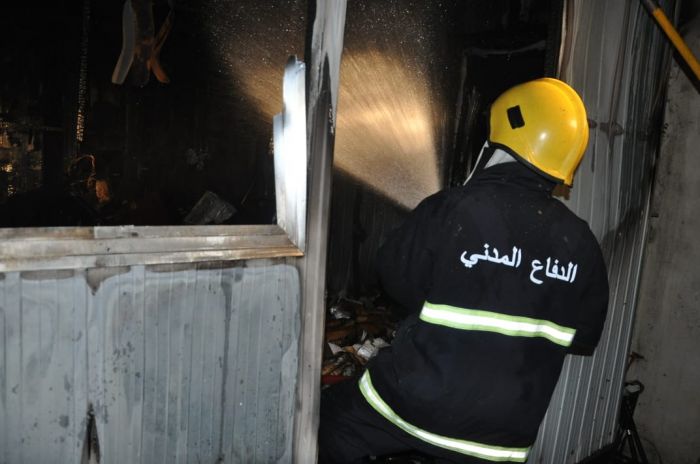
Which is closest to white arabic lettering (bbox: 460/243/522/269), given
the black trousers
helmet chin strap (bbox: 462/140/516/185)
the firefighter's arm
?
the firefighter's arm

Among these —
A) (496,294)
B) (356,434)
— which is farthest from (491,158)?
(356,434)

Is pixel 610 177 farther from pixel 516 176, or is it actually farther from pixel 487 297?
pixel 487 297

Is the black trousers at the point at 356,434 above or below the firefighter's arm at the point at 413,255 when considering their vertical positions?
below

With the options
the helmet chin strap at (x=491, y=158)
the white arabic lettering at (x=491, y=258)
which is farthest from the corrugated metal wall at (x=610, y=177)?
the white arabic lettering at (x=491, y=258)

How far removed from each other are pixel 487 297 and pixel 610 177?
6.65ft

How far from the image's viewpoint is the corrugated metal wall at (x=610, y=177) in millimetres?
2936

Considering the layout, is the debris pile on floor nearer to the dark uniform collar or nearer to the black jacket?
the black jacket

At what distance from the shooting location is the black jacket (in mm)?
1811

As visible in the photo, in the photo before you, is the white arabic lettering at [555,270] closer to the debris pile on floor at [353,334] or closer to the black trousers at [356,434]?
the black trousers at [356,434]

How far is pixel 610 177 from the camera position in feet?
10.6

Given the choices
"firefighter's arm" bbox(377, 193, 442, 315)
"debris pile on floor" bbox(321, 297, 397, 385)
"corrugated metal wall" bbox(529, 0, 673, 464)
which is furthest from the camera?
"debris pile on floor" bbox(321, 297, 397, 385)

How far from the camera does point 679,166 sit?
13.1 ft

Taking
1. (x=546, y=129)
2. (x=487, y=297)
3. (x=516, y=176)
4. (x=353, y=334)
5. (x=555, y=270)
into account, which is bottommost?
(x=353, y=334)

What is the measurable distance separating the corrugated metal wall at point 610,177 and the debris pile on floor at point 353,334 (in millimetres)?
1578
